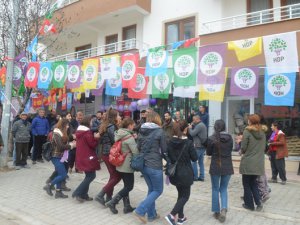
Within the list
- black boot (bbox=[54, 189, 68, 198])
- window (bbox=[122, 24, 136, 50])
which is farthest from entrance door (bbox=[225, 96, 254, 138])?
black boot (bbox=[54, 189, 68, 198])

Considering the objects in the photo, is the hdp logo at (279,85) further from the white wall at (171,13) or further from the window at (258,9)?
the white wall at (171,13)

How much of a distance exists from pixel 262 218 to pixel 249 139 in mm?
1424

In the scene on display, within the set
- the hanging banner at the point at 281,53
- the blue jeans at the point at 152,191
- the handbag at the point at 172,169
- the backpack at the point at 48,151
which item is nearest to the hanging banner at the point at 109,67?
the backpack at the point at 48,151

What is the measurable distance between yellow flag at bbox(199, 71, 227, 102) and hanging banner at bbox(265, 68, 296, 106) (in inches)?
42.8

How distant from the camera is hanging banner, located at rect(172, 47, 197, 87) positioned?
8727 mm

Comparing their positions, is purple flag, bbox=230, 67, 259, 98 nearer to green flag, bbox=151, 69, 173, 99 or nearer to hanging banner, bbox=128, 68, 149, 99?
green flag, bbox=151, 69, 173, 99

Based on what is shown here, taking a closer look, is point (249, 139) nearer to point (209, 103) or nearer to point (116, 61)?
point (116, 61)

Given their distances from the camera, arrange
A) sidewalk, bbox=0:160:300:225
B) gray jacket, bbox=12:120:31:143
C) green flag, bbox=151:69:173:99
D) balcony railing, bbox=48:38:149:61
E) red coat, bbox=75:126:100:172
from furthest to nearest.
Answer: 1. balcony railing, bbox=48:38:149:61
2. gray jacket, bbox=12:120:31:143
3. green flag, bbox=151:69:173:99
4. red coat, bbox=75:126:100:172
5. sidewalk, bbox=0:160:300:225

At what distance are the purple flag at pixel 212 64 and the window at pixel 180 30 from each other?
5.83 meters

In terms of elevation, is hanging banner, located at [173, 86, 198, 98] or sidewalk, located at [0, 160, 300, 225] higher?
hanging banner, located at [173, 86, 198, 98]

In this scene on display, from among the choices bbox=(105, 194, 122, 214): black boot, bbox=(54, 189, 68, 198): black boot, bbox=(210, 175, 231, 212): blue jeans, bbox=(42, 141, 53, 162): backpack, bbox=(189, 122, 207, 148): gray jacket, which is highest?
bbox=(189, 122, 207, 148): gray jacket

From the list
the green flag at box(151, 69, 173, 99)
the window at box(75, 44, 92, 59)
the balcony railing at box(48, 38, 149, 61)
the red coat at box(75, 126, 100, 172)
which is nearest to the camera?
the red coat at box(75, 126, 100, 172)

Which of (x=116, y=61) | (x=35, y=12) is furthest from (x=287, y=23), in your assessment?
(x=35, y=12)

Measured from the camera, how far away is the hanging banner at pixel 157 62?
927 centimetres
